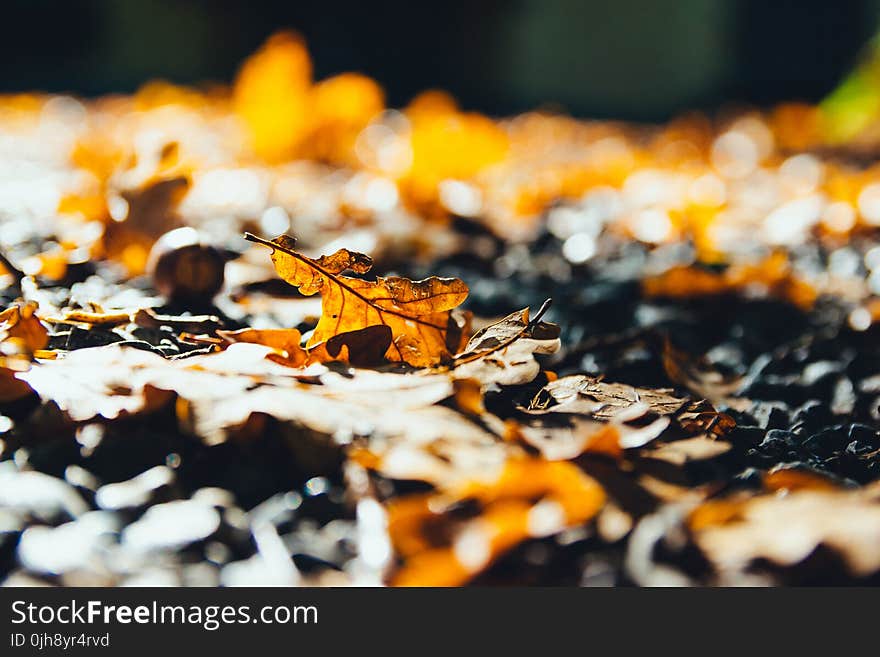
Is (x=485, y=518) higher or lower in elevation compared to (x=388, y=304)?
lower

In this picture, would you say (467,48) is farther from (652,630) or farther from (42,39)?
(652,630)

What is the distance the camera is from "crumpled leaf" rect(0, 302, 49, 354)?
40.8 inches

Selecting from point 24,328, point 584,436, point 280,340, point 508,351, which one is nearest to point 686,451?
point 584,436

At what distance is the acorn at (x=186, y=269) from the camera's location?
52.3 inches

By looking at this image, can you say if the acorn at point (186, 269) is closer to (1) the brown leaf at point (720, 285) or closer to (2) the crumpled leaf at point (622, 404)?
(2) the crumpled leaf at point (622, 404)

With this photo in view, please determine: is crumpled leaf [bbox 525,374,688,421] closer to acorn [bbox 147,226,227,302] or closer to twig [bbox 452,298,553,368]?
twig [bbox 452,298,553,368]

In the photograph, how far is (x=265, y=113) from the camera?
3.58 m

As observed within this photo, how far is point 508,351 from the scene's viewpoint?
105 centimetres

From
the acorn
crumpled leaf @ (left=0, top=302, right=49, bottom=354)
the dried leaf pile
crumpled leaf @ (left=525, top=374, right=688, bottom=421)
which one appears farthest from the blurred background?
crumpled leaf @ (left=0, top=302, right=49, bottom=354)

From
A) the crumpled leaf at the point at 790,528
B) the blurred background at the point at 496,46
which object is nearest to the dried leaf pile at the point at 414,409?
the crumpled leaf at the point at 790,528

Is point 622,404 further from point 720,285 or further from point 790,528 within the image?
point 720,285

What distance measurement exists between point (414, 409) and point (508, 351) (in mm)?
175

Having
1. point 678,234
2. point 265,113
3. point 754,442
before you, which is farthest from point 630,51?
point 754,442

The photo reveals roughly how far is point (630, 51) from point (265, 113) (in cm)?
648
